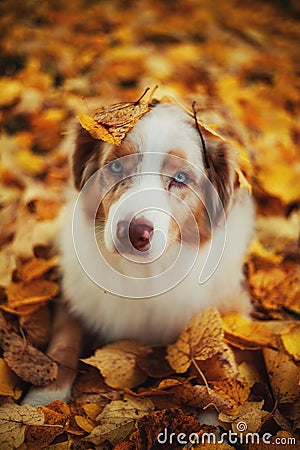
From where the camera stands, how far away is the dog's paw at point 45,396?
1.66 metres

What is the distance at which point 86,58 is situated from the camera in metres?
3.51

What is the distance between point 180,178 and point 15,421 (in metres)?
0.84

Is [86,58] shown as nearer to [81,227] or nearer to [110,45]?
[110,45]

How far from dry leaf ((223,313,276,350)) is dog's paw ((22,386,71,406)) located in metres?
0.56

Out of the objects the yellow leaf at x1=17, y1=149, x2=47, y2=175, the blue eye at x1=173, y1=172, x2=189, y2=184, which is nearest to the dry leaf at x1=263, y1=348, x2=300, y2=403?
the blue eye at x1=173, y1=172, x2=189, y2=184

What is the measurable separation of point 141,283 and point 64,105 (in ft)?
4.41

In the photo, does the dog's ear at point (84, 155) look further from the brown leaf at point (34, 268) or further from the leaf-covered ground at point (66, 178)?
the brown leaf at point (34, 268)

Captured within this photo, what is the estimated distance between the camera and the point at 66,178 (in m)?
2.50

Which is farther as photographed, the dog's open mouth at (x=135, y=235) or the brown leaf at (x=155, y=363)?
the brown leaf at (x=155, y=363)

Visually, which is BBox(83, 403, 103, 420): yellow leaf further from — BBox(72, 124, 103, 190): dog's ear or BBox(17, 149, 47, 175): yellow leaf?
BBox(17, 149, 47, 175): yellow leaf

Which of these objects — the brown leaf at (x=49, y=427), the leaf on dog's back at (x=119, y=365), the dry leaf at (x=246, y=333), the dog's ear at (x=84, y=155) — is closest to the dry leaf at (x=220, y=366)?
the dry leaf at (x=246, y=333)

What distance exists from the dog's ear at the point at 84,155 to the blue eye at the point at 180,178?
0.24 metres

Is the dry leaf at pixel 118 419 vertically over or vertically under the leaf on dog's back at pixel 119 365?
over

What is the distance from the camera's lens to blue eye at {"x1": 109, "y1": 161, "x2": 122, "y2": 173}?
159 centimetres
